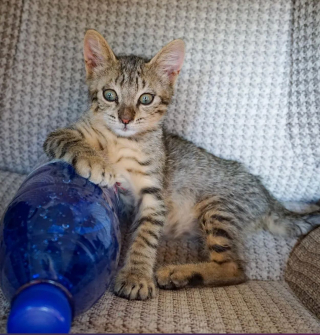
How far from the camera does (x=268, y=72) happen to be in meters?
1.47

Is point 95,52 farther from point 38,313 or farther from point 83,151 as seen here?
point 38,313

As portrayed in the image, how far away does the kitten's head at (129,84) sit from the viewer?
1202mm

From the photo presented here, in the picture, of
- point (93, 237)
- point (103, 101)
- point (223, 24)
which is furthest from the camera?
point (223, 24)

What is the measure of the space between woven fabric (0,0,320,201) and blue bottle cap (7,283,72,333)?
921mm

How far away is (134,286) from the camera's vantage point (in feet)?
3.23

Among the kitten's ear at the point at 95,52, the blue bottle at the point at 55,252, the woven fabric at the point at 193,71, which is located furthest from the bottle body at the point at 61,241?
the woven fabric at the point at 193,71

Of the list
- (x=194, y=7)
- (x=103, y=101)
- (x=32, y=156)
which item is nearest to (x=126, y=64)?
(x=103, y=101)

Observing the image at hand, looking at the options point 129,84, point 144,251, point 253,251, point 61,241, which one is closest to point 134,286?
point 144,251

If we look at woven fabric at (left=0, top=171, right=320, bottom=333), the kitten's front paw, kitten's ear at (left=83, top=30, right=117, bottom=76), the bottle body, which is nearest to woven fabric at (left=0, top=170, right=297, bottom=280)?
woven fabric at (left=0, top=171, right=320, bottom=333)

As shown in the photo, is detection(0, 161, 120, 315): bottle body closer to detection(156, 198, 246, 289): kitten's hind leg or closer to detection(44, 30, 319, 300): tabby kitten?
detection(44, 30, 319, 300): tabby kitten

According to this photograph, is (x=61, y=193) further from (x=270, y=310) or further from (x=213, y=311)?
(x=270, y=310)

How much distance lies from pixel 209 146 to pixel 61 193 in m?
0.75

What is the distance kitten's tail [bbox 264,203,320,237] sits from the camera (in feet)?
4.51

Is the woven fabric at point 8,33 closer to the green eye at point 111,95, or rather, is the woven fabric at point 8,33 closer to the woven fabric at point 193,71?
the woven fabric at point 193,71
